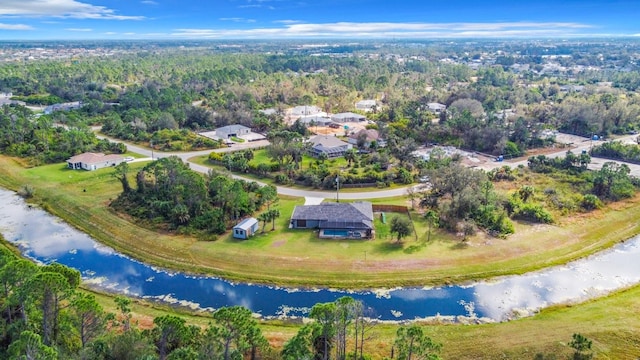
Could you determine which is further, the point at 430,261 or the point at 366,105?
the point at 366,105

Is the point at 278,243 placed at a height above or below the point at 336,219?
below

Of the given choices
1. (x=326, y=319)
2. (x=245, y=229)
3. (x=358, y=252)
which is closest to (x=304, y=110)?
(x=245, y=229)

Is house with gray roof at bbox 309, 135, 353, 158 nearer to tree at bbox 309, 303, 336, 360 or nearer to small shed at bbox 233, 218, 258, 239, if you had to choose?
small shed at bbox 233, 218, 258, 239

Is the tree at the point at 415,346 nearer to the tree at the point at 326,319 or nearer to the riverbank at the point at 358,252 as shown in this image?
the tree at the point at 326,319

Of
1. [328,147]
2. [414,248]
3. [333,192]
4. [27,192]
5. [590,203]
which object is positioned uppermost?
[328,147]

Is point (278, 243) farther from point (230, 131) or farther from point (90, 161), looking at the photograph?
point (230, 131)
